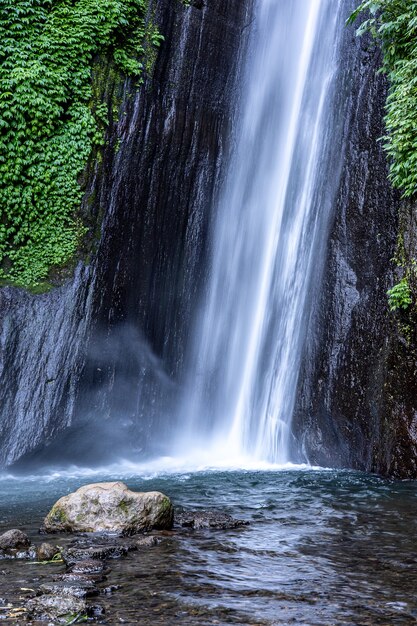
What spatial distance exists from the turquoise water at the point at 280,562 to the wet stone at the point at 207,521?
0.54 feet

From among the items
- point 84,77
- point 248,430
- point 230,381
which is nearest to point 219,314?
point 230,381

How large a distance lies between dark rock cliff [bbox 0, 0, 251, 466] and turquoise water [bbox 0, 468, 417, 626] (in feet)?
12.1

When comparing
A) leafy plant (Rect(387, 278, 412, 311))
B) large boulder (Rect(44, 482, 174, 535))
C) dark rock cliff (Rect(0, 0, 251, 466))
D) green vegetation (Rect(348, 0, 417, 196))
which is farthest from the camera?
dark rock cliff (Rect(0, 0, 251, 466))

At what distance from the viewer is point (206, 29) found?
47.7 feet

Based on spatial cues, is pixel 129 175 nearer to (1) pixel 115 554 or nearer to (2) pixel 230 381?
(2) pixel 230 381

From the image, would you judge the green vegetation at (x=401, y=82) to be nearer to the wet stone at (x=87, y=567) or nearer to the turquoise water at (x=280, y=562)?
the turquoise water at (x=280, y=562)

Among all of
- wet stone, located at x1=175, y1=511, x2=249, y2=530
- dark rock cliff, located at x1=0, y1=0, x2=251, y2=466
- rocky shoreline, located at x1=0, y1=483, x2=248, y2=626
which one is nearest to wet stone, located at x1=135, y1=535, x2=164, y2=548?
rocky shoreline, located at x1=0, y1=483, x2=248, y2=626

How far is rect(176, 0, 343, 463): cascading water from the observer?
1189 cm

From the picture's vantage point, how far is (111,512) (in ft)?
Result: 17.8

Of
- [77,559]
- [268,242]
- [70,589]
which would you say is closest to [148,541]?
[77,559]

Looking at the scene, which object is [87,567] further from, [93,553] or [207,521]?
[207,521]

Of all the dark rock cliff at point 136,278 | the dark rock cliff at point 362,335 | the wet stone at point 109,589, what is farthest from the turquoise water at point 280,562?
the dark rock cliff at point 136,278

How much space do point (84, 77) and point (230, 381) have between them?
723 centimetres

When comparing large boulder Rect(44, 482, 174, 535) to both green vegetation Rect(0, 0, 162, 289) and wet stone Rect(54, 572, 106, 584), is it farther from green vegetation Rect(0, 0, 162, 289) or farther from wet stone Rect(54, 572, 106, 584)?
green vegetation Rect(0, 0, 162, 289)
